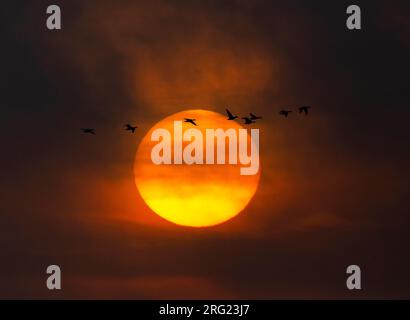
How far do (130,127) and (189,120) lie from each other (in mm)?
10887

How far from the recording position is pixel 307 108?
12431 centimetres

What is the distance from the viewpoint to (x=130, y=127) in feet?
419
